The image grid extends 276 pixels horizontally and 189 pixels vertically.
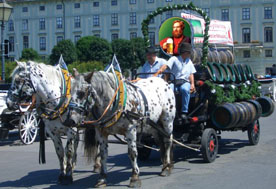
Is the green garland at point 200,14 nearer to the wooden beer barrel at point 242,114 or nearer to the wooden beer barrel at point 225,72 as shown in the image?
the wooden beer barrel at point 225,72

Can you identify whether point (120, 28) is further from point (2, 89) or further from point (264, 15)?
point (2, 89)

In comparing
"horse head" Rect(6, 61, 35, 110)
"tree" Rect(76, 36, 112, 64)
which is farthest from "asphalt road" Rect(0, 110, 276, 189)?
"tree" Rect(76, 36, 112, 64)

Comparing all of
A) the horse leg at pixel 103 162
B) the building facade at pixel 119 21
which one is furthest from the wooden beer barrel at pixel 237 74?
the building facade at pixel 119 21

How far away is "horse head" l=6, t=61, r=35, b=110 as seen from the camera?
22.7 ft

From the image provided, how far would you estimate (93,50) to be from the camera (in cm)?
6600

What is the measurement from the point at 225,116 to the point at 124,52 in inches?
2268

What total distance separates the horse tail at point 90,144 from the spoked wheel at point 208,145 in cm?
226

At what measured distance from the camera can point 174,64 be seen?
869cm

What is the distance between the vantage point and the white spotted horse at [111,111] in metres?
6.45

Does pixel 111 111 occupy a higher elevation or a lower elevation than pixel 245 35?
lower

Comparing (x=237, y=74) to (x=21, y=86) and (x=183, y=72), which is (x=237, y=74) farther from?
(x=21, y=86)

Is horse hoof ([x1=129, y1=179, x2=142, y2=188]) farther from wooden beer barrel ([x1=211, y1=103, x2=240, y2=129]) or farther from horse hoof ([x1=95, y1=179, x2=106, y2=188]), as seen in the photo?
wooden beer barrel ([x1=211, y1=103, x2=240, y2=129])

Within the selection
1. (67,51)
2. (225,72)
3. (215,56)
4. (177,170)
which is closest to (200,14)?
(215,56)

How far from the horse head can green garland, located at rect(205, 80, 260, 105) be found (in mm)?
3940
